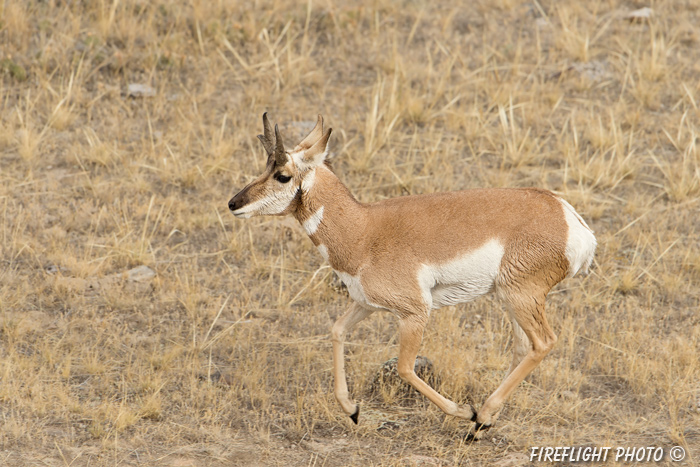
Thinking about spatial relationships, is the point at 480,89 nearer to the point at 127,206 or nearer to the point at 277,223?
the point at 277,223

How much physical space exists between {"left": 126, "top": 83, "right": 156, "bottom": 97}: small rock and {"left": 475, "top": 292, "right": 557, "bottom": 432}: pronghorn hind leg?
6685 millimetres

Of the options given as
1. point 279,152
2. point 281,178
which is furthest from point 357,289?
point 279,152

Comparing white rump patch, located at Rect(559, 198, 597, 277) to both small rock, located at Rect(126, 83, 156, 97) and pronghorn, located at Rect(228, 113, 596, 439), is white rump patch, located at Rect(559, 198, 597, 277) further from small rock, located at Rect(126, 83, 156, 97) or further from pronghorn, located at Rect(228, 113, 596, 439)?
small rock, located at Rect(126, 83, 156, 97)

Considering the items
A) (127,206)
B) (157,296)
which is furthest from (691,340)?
(127,206)

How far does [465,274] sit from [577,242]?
832 mm

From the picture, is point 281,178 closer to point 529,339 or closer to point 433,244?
point 433,244

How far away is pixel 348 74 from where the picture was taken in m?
12.1

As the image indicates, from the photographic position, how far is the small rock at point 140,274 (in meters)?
8.64

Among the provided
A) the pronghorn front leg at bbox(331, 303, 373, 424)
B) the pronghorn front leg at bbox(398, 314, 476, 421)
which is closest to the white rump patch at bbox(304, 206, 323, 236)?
the pronghorn front leg at bbox(331, 303, 373, 424)

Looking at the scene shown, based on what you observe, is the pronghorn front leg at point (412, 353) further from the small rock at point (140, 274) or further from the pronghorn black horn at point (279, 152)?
the small rock at point (140, 274)

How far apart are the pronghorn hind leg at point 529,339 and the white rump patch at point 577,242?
0.34 metres

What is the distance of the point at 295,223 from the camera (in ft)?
31.1

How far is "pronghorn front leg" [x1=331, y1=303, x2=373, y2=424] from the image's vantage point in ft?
21.7

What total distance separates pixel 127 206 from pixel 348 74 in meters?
4.00
